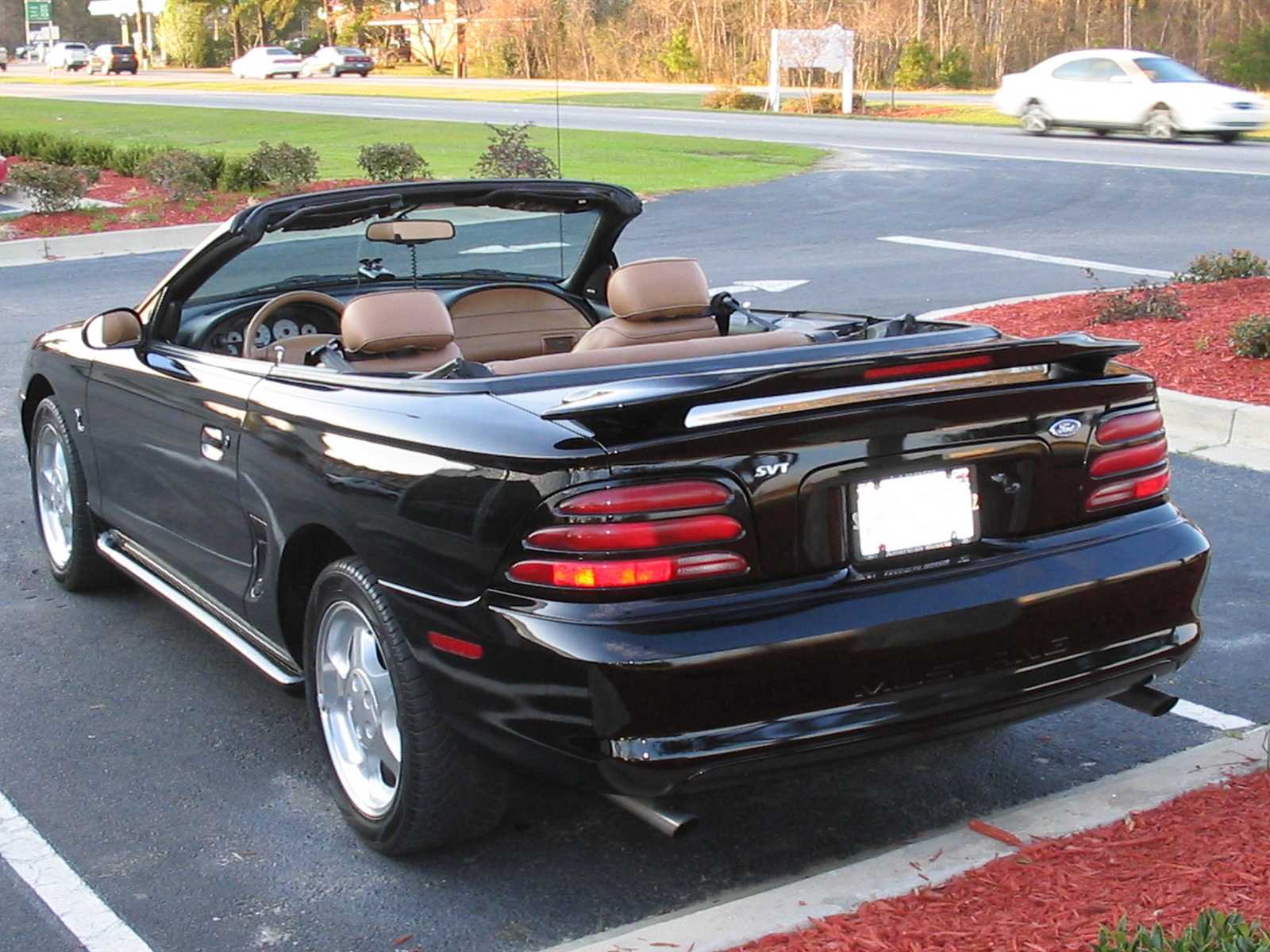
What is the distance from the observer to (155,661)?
5.25 metres

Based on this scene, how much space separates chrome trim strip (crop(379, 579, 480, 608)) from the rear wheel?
29018 millimetres

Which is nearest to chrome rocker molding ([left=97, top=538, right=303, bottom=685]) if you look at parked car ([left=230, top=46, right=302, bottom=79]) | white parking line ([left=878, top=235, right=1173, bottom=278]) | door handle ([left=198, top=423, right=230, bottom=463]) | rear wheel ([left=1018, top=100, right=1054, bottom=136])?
door handle ([left=198, top=423, right=230, bottom=463])

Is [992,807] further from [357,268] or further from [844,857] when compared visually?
[357,268]

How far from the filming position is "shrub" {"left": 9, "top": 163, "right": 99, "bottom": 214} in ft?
60.8

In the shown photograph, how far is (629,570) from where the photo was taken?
10.3 ft

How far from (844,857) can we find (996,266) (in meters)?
11.8

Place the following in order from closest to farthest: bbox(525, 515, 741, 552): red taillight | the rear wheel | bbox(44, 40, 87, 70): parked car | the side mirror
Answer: bbox(525, 515, 741, 552): red taillight
the side mirror
the rear wheel
bbox(44, 40, 87, 70): parked car

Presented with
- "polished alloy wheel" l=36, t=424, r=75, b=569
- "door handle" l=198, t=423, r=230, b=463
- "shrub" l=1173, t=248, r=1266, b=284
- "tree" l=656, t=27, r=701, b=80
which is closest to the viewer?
"door handle" l=198, t=423, r=230, b=463

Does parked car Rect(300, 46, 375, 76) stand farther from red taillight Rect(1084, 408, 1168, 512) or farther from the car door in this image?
red taillight Rect(1084, 408, 1168, 512)

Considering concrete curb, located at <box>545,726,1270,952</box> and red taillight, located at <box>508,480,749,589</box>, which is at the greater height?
red taillight, located at <box>508,480,749,589</box>

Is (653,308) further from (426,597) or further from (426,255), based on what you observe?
(426,597)

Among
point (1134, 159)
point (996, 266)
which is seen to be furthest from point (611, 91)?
point (996, 266)

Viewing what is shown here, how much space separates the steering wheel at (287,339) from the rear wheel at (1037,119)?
1086 inches

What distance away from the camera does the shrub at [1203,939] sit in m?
2.54
